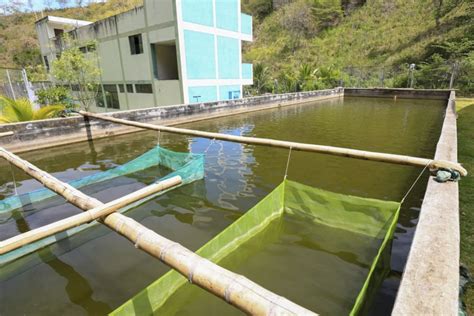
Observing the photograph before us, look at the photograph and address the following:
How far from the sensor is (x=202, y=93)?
673 inches

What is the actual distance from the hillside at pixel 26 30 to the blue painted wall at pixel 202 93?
36.9 metres

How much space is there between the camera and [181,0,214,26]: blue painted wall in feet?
48.8

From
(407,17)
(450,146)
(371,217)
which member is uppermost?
(407,17)

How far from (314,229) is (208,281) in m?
2.95

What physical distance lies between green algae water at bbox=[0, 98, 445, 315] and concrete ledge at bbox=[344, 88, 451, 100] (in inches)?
561

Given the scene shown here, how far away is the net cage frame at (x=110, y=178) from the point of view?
383 centimetres

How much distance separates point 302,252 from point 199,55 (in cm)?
1472

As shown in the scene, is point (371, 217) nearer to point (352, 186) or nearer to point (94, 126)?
point (352, 186)

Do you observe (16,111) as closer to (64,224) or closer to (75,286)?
(75,286)

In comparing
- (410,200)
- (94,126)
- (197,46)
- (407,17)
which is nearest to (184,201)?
(410,200)

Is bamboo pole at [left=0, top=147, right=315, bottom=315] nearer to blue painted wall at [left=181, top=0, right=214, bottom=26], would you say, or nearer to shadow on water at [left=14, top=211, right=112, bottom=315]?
shadow on water at [left=14, top=211, right=112, bottom=315]

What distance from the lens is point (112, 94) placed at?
797 inches

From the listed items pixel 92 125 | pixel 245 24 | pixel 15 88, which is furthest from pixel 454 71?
pixel 15 88

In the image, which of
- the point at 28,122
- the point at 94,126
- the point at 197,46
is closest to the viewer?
the point at 28,122
